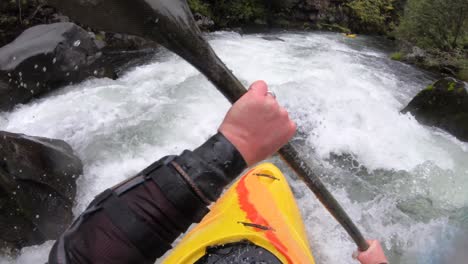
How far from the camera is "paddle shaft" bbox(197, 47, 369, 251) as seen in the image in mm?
1230

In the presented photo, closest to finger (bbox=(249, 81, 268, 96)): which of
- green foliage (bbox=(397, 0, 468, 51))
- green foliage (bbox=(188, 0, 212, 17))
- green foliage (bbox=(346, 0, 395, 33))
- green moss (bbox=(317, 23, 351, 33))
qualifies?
green foliage (bbox=(397, 0, 468, 51))

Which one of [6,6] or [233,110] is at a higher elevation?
[233,110]

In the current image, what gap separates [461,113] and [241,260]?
4.74 meters

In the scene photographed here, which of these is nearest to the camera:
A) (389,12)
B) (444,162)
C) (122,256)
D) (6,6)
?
(122,256)

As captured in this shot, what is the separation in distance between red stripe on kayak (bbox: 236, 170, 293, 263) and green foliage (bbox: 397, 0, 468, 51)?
8.37 metres

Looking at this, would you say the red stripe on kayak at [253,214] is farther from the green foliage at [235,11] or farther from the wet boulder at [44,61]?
the green foliage at [235,11]

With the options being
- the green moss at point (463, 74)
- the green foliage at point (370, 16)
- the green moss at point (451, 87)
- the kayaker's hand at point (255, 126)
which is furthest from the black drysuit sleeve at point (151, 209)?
the green foliage at point (370, 16)

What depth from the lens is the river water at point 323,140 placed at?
11.1 feet

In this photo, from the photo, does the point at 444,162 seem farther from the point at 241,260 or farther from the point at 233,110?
the point at 233,110

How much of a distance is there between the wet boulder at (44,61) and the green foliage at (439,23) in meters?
7.70

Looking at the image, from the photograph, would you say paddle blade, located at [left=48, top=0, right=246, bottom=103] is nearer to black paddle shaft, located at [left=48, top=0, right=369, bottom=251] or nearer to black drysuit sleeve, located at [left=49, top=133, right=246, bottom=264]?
black paddle shaft, located at [left=48, top=0, right=369, bottom=251]

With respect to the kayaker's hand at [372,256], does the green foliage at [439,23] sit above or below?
below

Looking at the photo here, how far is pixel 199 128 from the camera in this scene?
4621 mm

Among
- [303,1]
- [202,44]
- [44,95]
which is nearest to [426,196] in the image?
[202,44]
